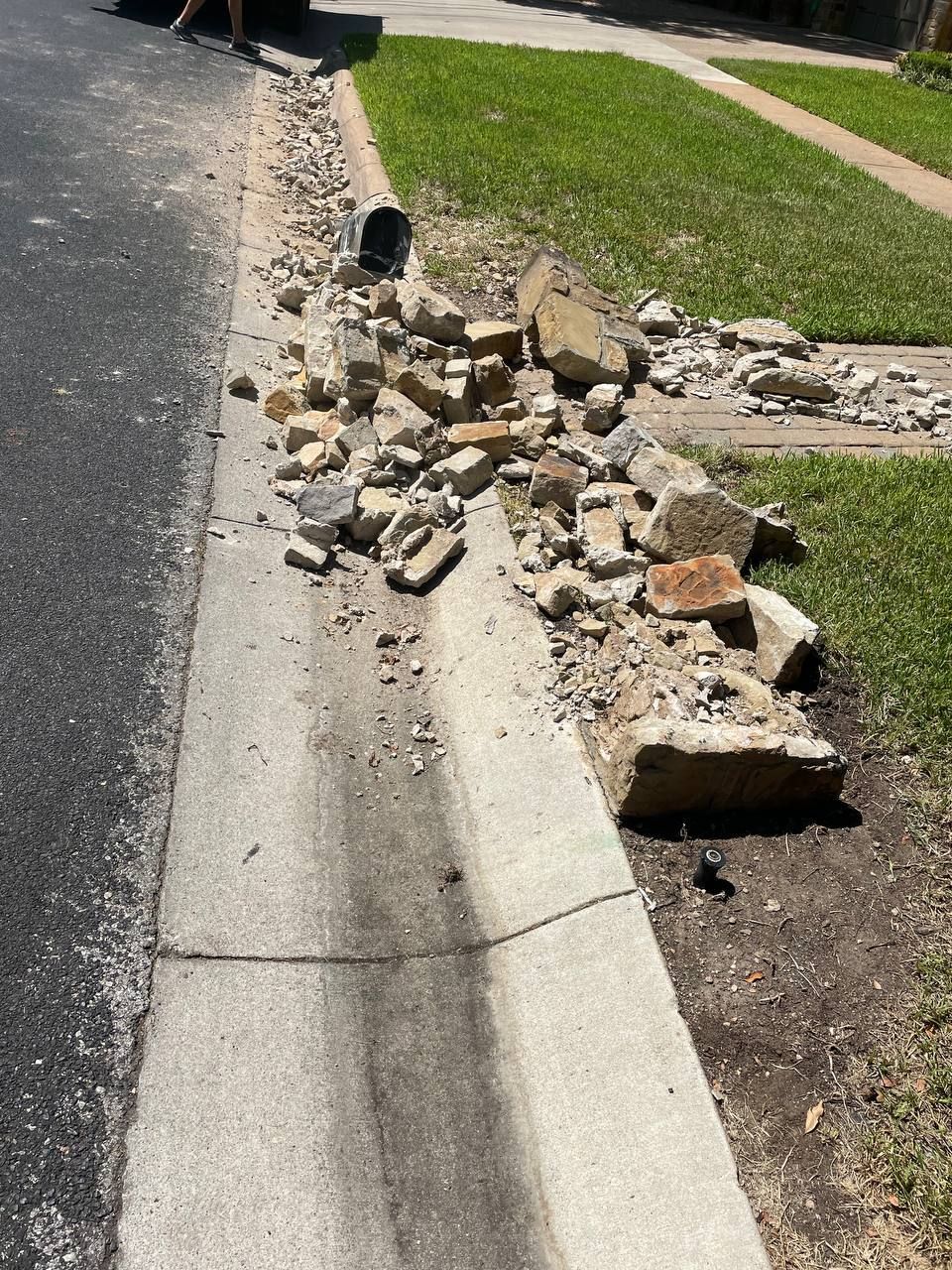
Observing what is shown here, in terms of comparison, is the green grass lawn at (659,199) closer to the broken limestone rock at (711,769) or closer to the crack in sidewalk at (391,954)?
the broken limestone rock at (711,769)

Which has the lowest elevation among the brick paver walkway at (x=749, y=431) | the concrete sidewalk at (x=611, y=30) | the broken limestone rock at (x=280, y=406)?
the broken limestone rock at (x=280, y=406)

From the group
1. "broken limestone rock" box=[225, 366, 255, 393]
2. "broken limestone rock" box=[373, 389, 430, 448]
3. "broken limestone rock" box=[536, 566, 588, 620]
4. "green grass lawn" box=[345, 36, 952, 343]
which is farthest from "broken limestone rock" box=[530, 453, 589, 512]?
"green grass lawn" box=[345, 36, 952, 343]

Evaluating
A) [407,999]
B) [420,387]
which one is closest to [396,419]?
[420,387]

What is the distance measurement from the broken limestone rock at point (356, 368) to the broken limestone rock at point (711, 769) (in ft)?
9.31

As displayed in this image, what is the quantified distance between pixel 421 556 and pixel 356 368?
141 cm

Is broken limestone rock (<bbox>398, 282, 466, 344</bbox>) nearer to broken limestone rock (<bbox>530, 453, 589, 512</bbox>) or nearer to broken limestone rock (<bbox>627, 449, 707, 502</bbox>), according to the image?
broken limestone rock (<bbox>530, 453, 589, 512</bbox>)

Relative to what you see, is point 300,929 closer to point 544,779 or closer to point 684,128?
point 544,779

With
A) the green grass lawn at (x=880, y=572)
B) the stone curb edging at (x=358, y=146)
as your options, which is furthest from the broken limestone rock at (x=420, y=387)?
the stone curb edging at (x=358, y=146)

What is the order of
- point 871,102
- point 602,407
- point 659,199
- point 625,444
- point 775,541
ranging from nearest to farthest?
point 775,541 < point 625,444 < point 602,407 < point 659,199 < point 871,102

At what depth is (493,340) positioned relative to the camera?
20.2 ft

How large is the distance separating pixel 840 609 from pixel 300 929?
101 inches

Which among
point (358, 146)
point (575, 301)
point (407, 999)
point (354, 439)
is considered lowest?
point (407, 999)

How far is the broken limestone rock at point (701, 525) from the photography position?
433 cm

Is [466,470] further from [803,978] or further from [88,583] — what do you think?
[803,978]
